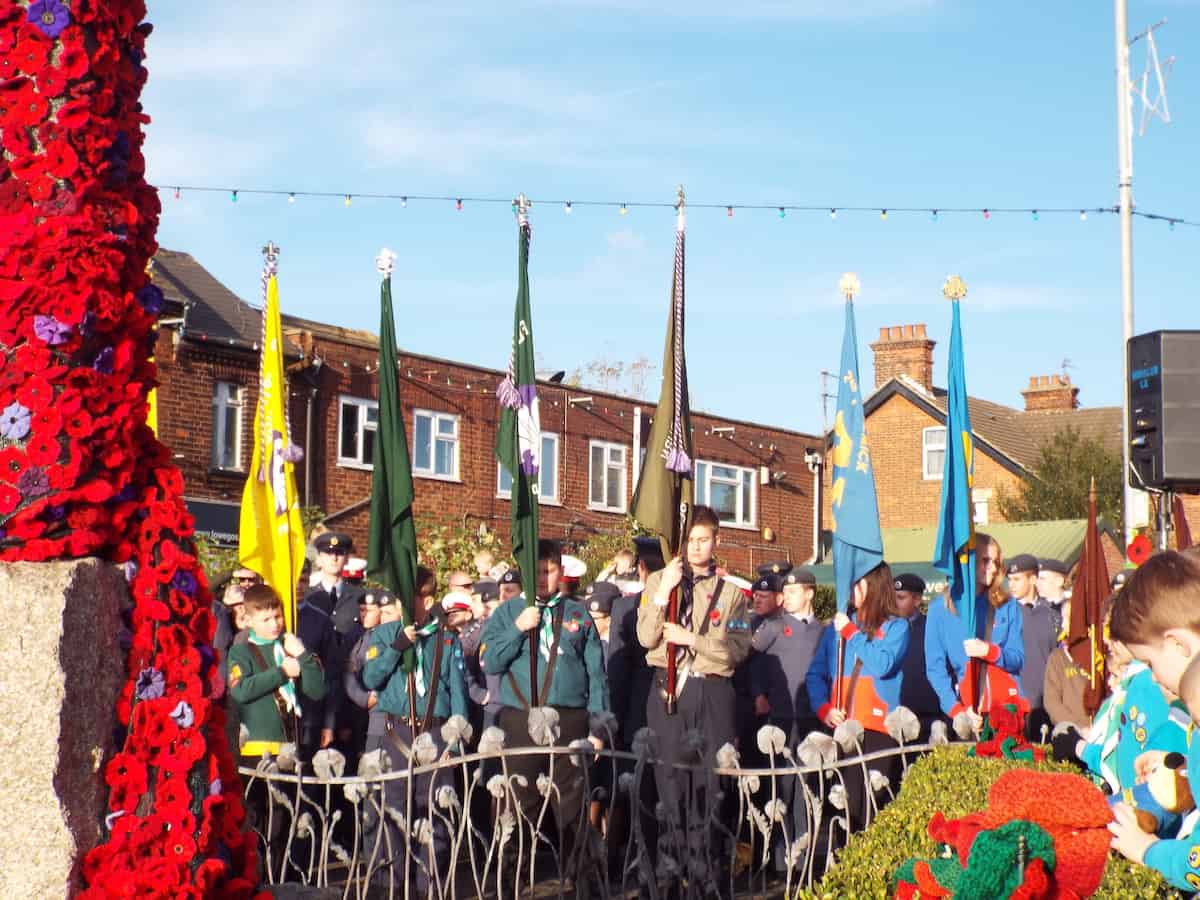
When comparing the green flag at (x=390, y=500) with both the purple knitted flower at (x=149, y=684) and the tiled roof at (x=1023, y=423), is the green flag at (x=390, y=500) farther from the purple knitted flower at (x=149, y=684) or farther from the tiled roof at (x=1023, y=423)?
the tiled roof at (x=1023, y=423)

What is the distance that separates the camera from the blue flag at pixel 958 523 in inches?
377

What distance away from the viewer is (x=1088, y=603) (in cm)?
892

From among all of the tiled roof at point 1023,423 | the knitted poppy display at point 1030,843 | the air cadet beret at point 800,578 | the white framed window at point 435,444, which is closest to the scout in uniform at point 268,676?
the air cadet beret at point 800,578

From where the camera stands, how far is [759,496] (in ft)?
118

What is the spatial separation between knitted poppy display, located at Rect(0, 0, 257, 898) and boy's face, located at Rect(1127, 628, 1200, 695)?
7.92ft

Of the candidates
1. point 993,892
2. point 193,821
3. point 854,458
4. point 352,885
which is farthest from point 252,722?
point 993,892

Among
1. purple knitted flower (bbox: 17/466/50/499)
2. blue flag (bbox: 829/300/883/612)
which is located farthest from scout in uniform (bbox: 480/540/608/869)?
purple knitted flower (bbox: 17/466/50/499)

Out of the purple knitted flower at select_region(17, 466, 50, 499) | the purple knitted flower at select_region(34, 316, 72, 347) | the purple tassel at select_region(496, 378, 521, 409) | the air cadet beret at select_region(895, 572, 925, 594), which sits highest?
the purple tassel at select_region(496, 378, 521, 409)

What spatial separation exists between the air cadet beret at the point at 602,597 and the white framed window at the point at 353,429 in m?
Result: 15.6

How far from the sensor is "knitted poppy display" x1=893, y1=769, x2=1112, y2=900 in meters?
2.48

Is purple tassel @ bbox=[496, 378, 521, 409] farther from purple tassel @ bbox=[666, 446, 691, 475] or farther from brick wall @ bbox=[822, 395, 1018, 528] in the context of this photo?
brick wall @ bbox=[822, 395, 1018, 528]

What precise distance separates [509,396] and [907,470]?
32.6 metres

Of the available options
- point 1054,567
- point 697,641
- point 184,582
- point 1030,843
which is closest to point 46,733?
point 184,582

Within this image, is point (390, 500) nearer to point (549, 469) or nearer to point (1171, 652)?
point (1171, 652)
